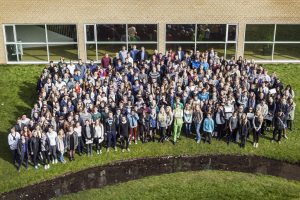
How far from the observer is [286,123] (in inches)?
708

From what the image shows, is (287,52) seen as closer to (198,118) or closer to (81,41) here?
(198,118)

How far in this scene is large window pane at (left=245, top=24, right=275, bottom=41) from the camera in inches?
971

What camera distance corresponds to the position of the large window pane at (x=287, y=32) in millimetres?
24859

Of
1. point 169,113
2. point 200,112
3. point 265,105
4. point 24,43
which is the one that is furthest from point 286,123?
point 24,43

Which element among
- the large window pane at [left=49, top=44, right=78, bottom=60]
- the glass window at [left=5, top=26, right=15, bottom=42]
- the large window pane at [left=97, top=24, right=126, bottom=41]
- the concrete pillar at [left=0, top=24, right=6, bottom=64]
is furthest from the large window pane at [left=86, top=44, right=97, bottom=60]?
the concrete pillar at [left=0, top=24, right=6, bottom=64]

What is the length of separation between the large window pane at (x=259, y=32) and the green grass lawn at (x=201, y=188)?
11507 mm

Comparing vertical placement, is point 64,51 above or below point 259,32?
below

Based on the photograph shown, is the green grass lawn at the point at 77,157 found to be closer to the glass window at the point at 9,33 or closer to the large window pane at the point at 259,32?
the glass window at the point at 9,33

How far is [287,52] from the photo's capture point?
84.3 feet

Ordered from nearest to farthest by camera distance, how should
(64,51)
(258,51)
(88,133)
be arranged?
(88,133) < (64,51) < (258,51)

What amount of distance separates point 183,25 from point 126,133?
9.84m

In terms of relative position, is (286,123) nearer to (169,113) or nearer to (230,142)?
(230,142)

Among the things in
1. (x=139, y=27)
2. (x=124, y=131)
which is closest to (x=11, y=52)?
(x=139, y=27)

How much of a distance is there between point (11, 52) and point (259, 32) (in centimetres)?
1449
